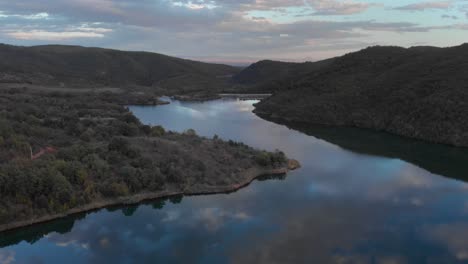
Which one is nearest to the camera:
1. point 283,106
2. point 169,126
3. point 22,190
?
point 22,190

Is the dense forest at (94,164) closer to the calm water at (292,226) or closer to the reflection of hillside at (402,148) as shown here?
the calm water at (292,226)

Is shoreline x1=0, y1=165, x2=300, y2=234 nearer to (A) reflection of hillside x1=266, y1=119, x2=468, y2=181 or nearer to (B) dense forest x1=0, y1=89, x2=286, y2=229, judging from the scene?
(B) dense forest x1=0, y1=89, x2=286, y2=229

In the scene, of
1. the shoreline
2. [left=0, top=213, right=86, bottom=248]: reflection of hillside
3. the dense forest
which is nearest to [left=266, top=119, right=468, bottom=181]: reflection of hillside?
the dense forest

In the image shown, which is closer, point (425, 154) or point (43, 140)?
point (43, 140)

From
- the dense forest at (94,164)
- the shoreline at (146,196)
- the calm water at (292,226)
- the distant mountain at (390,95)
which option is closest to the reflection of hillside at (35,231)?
the calm water at (292,226)

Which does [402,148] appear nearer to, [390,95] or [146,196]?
[390,95]

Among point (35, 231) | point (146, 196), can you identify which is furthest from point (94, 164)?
point (35, 231)

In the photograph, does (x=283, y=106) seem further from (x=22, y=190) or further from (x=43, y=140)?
(x=22, y=190)

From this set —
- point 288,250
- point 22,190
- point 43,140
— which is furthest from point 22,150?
point 288,250
